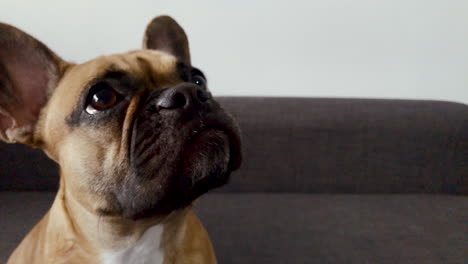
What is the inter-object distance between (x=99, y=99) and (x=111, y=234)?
0.33 metres

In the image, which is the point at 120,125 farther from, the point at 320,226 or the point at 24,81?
the point at 320,226

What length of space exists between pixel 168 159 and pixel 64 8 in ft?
4.93

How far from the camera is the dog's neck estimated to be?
36.8 inches

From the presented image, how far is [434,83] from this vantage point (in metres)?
2.14

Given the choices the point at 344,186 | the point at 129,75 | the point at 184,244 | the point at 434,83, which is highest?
the point at 129,75

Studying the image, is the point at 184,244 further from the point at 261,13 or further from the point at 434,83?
the point at 434,83

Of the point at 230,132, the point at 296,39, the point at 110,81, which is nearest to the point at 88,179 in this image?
the point at 110,81

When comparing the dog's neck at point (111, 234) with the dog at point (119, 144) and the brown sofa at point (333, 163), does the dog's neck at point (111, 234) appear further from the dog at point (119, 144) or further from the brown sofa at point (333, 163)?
the brown sofa at point (333, 163)

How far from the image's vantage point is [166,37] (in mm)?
1264

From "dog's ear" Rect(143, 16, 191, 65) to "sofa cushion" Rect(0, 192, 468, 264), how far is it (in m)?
0.68

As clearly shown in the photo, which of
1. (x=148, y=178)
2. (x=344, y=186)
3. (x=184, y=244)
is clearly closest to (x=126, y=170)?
(x=148, y=178)

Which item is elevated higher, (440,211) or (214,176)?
(214,176)

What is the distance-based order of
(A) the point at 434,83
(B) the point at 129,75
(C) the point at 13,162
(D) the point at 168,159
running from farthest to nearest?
(A) the point at 434,83
(C) the point at 13,162
(B) the point at 129,75
(D) the point at 168,159

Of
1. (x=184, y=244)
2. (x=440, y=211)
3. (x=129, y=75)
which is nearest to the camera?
(x=129, y=75)
